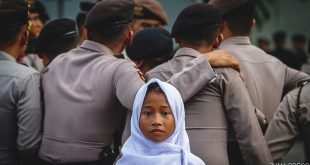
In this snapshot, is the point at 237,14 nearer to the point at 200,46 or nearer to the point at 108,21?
the point at 200,46

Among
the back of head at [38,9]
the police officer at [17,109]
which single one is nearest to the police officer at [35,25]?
the back of head at [38,9]

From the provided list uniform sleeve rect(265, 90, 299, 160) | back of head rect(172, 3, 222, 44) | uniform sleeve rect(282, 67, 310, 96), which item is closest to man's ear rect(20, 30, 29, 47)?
back of head rect(172, 3, 222, 44)

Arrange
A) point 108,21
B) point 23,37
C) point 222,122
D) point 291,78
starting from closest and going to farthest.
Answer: point 222,122 → point 108,21 → point 23,37 → point 291,78

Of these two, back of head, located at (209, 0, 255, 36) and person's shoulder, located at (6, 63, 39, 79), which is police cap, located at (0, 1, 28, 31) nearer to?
person's shoulder, located at (6, 63, 39, 79)

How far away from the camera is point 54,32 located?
218 inches

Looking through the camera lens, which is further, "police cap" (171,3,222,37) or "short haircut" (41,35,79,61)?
"short haircut" (41,35,79,61)

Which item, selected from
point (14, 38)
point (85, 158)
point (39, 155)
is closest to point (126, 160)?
point (85, 158)

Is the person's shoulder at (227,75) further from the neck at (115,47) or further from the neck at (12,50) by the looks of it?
the neck at (12,50)

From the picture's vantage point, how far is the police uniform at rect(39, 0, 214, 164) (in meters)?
4.62

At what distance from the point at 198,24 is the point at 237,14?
929 mm

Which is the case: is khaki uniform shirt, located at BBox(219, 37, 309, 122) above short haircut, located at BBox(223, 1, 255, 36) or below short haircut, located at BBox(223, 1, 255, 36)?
below

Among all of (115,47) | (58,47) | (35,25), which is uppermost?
(115,47)

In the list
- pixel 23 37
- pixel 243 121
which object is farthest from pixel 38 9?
pixel 243 121

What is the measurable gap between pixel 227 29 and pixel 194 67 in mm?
1156
